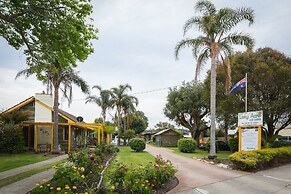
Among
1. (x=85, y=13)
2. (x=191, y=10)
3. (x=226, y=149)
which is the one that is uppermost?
(x=191, y=10)

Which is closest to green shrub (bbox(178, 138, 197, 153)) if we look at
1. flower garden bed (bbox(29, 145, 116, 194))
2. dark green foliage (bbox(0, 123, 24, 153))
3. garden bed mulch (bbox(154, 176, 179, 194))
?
dark green foliage (bbox(0, 123, 24, 153))

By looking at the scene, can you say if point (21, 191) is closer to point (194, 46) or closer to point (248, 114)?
point (248, 114)

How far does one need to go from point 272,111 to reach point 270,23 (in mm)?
9448

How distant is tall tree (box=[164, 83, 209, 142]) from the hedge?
65.0 ft

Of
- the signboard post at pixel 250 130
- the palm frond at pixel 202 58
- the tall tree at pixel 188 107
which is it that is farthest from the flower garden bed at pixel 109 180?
the tall tree at pixel 188 107

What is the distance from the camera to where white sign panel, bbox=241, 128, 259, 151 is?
16.0 m

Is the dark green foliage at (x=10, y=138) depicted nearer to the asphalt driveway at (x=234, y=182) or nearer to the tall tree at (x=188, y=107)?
the asphalt driveway at (x=234, y=182)

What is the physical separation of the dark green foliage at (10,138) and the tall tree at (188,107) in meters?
21.4

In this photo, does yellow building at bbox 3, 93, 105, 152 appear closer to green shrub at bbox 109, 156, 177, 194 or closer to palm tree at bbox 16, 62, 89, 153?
palm tree at bbox 16, 62, 89, 153

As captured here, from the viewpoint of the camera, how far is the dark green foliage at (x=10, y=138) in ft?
68.4

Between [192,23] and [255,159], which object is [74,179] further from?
[192,23]

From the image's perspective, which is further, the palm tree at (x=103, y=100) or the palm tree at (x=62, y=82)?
the palm tree at (x=103, y=100)

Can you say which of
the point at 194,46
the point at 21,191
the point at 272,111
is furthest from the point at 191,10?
the point at 21,191

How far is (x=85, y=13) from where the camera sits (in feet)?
30.1
